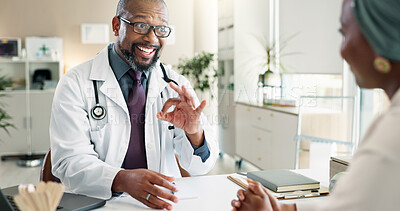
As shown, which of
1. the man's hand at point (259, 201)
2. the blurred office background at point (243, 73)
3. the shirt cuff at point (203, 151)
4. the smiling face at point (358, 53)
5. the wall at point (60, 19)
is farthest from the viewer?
the wall at point (60, 19)

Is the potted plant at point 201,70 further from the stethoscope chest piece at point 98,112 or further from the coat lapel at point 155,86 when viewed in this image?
the stethoscope chest piece at point 98,112

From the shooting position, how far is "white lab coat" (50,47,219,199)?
1632 mm

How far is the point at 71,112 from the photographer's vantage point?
5.83 feet

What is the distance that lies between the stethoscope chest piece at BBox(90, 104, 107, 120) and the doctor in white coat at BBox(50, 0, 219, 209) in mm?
10

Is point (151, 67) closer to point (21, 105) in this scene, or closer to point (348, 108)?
point (348, 108)

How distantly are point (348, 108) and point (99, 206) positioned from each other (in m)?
2.97

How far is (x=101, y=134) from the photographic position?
1840mm

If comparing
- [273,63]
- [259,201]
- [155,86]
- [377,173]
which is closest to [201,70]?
[273,63]

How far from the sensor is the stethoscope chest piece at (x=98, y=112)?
1845 mm

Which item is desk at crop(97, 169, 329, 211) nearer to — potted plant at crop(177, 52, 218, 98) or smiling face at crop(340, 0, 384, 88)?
smiling face at crop(340, 0, 384, 88)

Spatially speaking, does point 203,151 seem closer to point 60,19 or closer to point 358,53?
point 358,53

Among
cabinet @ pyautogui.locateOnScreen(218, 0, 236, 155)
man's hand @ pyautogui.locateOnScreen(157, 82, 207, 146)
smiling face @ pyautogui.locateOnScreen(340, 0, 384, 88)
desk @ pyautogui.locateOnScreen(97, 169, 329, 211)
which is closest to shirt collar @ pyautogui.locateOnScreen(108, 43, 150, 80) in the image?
man's hand @ pyautogui.locateOnScreen(157, 82, 207, 146)

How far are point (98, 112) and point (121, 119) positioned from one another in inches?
4.3

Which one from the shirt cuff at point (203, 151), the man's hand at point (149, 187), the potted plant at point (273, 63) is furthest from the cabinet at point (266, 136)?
the man's hand at point (149, 187)
